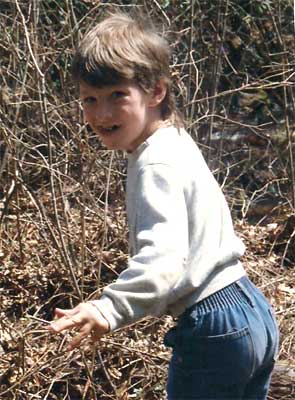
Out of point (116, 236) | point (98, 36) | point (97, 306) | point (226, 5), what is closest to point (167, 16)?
point (226, 5)

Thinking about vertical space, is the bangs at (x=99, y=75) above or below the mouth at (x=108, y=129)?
above

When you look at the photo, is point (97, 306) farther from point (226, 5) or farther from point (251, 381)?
point (226, 5)

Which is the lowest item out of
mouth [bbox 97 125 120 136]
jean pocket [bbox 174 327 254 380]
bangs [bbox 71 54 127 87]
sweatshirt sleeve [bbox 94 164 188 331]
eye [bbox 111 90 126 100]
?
jean pocket [bbox 174 327 254 380]

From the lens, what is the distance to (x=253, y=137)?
26.6ft

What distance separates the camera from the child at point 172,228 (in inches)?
129

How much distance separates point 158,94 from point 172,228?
1.58 feet

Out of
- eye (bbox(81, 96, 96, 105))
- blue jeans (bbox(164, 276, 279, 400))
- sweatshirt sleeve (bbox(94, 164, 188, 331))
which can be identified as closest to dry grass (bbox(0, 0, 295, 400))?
blue jeans (bbox(164, 276, 279, 400))

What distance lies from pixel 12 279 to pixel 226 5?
2.05 metres

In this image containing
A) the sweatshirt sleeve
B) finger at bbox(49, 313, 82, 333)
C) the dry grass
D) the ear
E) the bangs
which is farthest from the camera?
the dry grass

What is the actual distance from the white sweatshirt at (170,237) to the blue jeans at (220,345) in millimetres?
46

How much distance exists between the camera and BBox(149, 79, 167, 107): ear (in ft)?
11.6

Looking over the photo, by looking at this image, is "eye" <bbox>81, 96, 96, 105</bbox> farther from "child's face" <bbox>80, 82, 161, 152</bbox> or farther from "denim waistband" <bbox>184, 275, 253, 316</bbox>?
"denim waistband" <bbox>184, 275, 253, 316</bbox>

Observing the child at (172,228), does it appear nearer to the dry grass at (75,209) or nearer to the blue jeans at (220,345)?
the blue jeans at (220,345)

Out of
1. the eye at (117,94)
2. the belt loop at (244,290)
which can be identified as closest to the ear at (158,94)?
the eye at (117,94)
